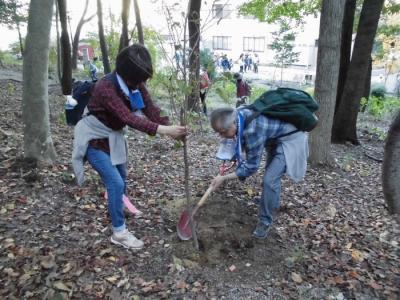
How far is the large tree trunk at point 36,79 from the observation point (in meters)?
4.05

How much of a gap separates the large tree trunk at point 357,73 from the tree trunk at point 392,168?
5177 mm

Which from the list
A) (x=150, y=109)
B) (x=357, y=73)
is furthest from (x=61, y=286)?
(x=357, y=73)

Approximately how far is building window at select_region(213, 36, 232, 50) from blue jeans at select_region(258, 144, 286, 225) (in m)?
43.0

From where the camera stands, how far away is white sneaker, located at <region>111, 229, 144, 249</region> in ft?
10.6

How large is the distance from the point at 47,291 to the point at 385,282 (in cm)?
278

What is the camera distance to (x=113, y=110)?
9.01ft

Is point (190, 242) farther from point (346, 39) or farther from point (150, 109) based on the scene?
point (346, 39)

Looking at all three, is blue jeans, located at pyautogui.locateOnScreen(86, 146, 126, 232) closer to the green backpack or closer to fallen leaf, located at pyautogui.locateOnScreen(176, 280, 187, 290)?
fallen leaf, located at pyautogui.locateOnScreen(176, 280, 187, 290)

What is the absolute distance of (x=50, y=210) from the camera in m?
3.74

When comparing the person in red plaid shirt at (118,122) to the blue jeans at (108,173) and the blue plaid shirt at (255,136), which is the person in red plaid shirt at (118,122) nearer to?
the blue jeans at (108,173)

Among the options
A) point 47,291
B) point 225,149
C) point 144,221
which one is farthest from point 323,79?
point 47,291

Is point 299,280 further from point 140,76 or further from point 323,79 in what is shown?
point 323,79

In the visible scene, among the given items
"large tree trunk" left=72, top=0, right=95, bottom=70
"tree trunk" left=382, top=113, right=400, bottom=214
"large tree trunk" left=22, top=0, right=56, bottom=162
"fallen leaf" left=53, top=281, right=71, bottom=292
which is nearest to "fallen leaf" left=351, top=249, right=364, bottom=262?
"tree trunk" left=382, top=113, right=400, bottom=214

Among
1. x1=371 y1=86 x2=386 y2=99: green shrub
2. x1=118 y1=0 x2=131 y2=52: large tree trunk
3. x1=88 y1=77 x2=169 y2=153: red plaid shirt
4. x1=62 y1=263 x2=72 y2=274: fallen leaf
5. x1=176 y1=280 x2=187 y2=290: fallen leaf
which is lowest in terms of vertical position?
x1=371 y1=86 x2=386 y2=99: green shrub
